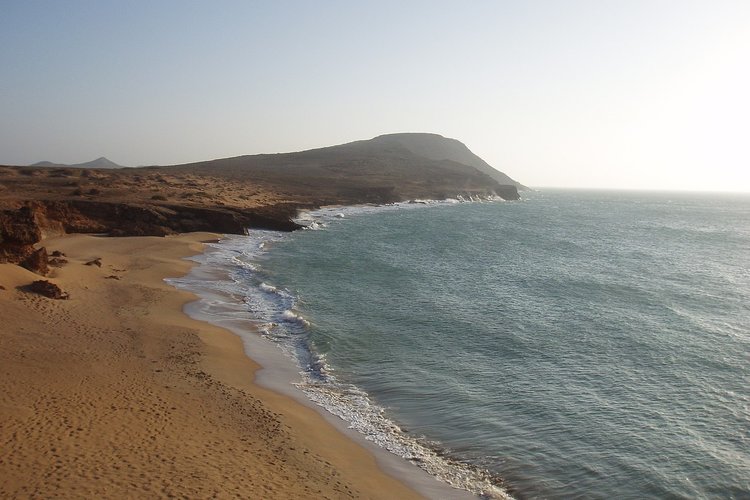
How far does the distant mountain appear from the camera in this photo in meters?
120

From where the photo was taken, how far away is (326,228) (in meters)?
72.2

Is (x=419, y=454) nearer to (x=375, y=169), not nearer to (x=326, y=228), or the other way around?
(x=326, y=228)

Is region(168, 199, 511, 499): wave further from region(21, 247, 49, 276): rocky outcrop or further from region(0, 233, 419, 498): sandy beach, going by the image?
region(21, 247, 49, 276): rocky outcrop

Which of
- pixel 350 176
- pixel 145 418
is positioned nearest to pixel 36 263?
pixel 145 418

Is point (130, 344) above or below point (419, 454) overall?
above

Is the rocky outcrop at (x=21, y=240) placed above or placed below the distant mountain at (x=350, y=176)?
below

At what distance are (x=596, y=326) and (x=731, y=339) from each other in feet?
21.3

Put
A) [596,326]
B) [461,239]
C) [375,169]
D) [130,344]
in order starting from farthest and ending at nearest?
[375,169] < [461,239] < [596,326] < [130,344]

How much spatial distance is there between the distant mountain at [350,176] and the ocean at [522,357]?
210 feet

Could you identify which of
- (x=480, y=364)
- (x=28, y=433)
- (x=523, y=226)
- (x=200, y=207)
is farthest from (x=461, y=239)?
(x=28, y=433)

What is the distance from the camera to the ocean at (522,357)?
51.6 ft

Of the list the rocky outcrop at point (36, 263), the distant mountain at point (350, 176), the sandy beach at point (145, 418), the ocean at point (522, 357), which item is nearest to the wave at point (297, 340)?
the ocean at point (522, 357)

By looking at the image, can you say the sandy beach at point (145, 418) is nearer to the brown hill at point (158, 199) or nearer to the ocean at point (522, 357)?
the ocean at point (522, 357)

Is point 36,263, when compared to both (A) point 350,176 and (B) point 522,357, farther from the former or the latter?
(A) point 350,176
